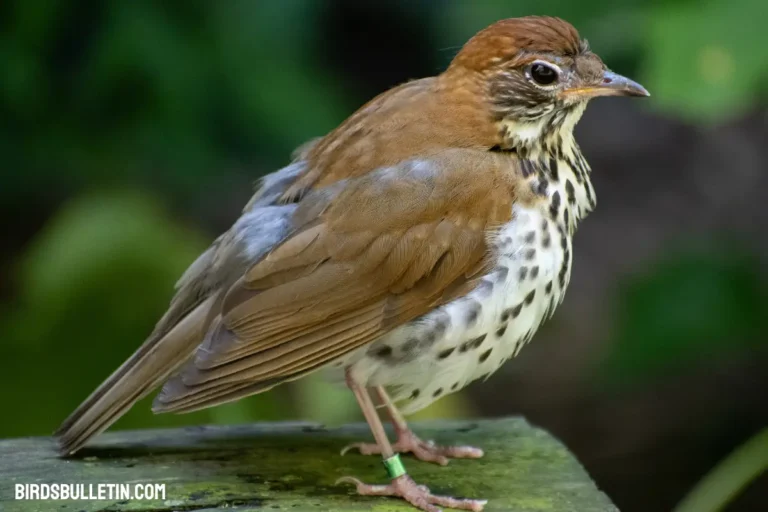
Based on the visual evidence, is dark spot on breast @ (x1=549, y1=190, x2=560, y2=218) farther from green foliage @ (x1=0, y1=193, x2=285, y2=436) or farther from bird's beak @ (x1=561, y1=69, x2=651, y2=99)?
green foliage @ (x1=0, y1=193, x2=285, y2=436)

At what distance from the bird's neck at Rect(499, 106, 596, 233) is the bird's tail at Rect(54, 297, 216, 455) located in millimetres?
942

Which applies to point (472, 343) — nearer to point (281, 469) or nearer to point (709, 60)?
point (281, 469)

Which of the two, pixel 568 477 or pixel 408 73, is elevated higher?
pixel 408 73

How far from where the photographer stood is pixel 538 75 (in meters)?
3.30

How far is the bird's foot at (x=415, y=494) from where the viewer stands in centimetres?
313

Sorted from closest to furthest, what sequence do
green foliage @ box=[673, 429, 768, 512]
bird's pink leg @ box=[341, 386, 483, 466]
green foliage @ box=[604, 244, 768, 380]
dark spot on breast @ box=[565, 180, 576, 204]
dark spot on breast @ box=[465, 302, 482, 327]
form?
dark spot on breast @ box=[465, 302, 482, 327], dark spot on breast @ box=[565, 180, 576, 204], bird's pink leg @ box=[341, 386, 483, 466], green foliage @ box=[673, 429, 768, 512], green foliage @ box=[604, 244, 768, 380]

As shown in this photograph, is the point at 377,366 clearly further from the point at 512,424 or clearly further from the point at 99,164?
the point at 99,164

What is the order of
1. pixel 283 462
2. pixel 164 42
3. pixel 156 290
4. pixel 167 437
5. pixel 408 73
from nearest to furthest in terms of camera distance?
pixel 283 462
pixel 167 437
pixel 156 290
pixel 164 42
pixel 408 73

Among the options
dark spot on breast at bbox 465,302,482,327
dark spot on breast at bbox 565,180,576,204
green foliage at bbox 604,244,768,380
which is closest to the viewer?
dark spot on breast at bbox 465,302,482,327

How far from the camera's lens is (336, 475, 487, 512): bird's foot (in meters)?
3.13

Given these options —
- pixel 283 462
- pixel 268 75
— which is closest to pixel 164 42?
pixel 268 75

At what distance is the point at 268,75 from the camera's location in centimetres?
518

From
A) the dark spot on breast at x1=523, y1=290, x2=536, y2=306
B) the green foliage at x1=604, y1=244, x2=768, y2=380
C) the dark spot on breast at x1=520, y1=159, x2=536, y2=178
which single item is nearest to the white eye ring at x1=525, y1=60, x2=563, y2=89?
the dark spot on breast at x1=520, y1=159, x2=536, y2=178

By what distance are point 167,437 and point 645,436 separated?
374 centimetres
